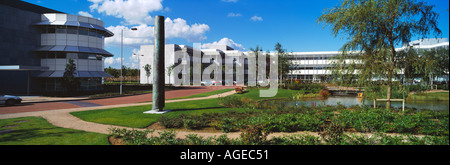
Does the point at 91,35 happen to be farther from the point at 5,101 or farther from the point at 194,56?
the point at 194,56

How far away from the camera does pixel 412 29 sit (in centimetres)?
1447

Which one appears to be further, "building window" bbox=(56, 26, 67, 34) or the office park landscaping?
"building window" bbox=(56, 26, 67, 34)

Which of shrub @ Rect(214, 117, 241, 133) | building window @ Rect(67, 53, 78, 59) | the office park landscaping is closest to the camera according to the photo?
the office park landscaping

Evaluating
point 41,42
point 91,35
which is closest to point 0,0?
point 41,42

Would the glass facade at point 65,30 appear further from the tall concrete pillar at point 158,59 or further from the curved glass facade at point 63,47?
the tall concrete pillar at point 158,59

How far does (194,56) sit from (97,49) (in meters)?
40.3

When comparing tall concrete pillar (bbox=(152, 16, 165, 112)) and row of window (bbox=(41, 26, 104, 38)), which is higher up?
row of window (bbox=(41, 26, 104, 38))

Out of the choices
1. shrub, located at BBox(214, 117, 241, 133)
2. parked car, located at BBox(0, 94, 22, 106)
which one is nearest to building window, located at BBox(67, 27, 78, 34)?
parked car, located at BBox(0, 94, 22, 106)

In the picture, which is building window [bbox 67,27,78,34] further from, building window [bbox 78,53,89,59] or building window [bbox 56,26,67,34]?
building window [bbox 78,53,89,59]

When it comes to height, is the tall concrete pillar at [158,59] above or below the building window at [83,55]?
below

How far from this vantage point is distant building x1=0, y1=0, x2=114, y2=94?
3117cm

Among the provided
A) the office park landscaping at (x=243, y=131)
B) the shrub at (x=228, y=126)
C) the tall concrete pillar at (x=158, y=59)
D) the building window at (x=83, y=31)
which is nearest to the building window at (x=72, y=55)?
the building window at (x=83, y=31)

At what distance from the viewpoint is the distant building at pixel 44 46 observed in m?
31.2

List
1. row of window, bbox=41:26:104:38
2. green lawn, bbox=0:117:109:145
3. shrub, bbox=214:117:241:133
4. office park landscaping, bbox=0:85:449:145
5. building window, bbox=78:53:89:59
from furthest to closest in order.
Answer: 1. building window, bbox=78:53:89:59
2. row of window, bbox=41:26:104:38
3. shrub, bbox=214:117:241:133
4. green lawn, bbox=0:117:109:145
5. office park landscaping, bbox=0:85:449:145
